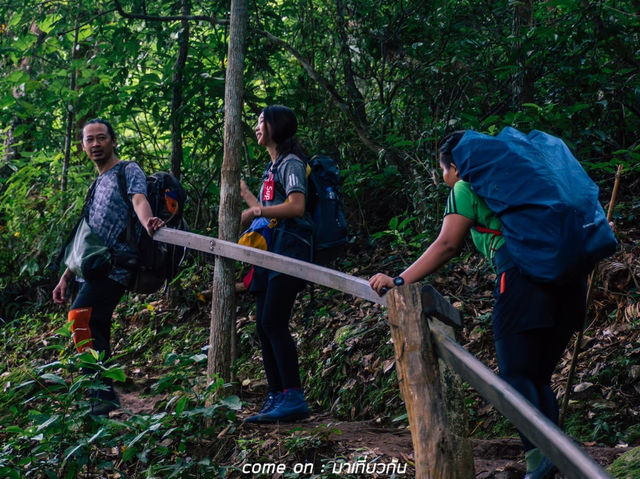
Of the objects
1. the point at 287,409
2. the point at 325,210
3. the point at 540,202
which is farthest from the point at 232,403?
the point at 540,202

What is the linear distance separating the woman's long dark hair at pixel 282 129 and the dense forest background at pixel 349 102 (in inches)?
60.2

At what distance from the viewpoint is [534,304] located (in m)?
2.96

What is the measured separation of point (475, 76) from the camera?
22.7 ft

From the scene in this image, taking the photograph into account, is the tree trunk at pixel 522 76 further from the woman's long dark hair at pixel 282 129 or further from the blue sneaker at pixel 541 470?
the blue sneaker at pixel 541 470

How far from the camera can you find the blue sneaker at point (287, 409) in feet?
14.5

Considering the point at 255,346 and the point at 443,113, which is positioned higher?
the point at 443,113

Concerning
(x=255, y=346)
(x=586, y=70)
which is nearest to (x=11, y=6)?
(x=255, y=346)

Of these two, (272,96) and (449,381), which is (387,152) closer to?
(272,96)

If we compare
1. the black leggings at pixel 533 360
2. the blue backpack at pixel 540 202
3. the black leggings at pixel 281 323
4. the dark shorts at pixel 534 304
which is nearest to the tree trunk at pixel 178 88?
the black leggings at pixel 281 323

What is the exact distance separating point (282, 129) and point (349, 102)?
11.0 feet

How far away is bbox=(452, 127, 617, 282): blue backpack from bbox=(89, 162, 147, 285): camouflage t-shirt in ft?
8.95

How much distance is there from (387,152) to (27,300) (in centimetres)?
582

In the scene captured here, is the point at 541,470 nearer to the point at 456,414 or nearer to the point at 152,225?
the point at 456,414

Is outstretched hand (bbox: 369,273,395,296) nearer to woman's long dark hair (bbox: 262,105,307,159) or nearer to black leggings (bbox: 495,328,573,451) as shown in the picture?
black leggings (bbox: 495,328,573,451)
